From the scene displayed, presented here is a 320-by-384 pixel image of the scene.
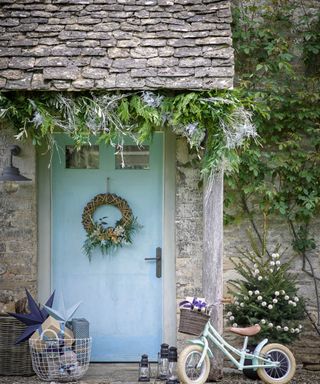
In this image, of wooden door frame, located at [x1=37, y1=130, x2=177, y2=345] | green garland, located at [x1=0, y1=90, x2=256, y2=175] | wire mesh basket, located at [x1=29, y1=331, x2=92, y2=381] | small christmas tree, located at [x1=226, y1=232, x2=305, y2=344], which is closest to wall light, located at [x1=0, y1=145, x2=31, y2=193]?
wooden door frame, located at [x1=37, y1=130, x2=177, y2=345]

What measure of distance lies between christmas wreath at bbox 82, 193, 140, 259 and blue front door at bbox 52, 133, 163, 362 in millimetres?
74

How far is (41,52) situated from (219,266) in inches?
102

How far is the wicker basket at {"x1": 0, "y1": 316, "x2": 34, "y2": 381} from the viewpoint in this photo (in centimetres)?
745

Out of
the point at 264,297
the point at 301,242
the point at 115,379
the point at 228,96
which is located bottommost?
the point at 115,379

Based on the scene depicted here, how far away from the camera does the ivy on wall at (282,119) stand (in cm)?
820

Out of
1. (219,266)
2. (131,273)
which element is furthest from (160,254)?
(219,266)

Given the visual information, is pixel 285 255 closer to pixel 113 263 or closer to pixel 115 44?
pixel 113 263

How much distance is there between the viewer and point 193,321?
6.93 meters

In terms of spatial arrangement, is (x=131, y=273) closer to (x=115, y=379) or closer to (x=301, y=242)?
(x=115, y=379)

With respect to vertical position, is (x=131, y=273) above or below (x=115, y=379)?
above

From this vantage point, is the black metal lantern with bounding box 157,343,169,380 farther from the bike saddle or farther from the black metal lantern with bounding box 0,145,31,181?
the black metal lantern with bounding box 0,145,31,181

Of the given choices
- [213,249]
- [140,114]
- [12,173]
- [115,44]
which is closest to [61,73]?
[115,44]

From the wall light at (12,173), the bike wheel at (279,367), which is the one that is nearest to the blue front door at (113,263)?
the wall light at (12,173)

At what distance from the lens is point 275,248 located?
816 centimetres
